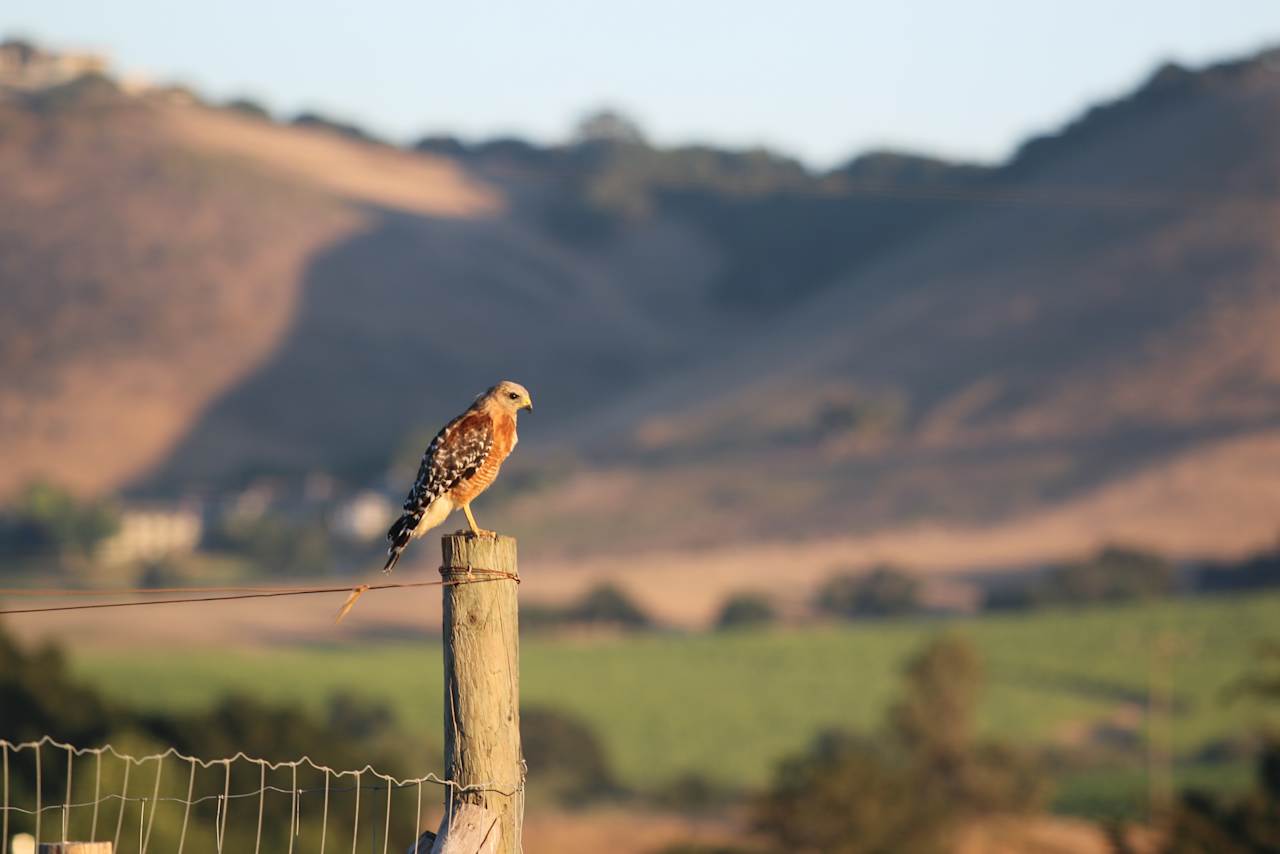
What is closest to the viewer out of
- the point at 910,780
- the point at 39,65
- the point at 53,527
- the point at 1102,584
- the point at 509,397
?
the point at 509,397

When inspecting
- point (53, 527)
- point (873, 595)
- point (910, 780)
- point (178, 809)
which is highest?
point (53, 527)

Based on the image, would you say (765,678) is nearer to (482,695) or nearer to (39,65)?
(482,695)

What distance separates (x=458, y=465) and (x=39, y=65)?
167239 mm

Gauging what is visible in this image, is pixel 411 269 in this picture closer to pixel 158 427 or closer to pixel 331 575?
pixel 158 427

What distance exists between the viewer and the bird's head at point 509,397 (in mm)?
9462

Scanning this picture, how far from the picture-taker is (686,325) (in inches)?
5477

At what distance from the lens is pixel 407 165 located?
534ft

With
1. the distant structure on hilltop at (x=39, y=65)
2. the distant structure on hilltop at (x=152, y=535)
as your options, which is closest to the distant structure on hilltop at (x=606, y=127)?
the distant structure on hilltop at (x=39, y=65)

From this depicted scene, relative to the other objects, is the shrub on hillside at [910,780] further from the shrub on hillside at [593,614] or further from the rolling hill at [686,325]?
the rolling hill at [686,325]

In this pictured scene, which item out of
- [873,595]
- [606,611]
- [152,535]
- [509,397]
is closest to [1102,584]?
[873,595]

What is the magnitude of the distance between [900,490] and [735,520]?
801 cm

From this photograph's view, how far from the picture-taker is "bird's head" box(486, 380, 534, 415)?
373 inches

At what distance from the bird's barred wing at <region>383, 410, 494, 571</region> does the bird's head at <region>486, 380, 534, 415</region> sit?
7.4 inches

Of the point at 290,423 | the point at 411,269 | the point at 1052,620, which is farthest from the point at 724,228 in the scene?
the point at 1052,620
